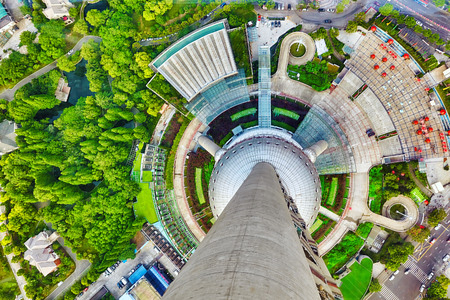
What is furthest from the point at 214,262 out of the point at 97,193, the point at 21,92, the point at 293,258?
the point at 21,92

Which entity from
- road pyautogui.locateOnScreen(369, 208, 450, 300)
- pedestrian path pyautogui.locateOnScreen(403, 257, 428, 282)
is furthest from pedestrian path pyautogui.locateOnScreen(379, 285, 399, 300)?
pedestrian path pyautogui.locateOnScreen(403, 257, 428, 282)

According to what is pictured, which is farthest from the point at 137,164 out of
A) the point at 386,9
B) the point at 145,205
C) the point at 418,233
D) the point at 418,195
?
the point at 386,9

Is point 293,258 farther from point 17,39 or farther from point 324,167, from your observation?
point 17,39

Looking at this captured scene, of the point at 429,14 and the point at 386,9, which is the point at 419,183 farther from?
the point at 386,9

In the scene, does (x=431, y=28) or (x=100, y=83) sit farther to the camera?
(x=100, y=83)

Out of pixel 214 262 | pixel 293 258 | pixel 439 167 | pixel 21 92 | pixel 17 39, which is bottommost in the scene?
pixel 439 167

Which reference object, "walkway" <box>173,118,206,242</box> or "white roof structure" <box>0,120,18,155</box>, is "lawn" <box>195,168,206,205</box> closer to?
"walkway" <box>173,118,206,242</box>
